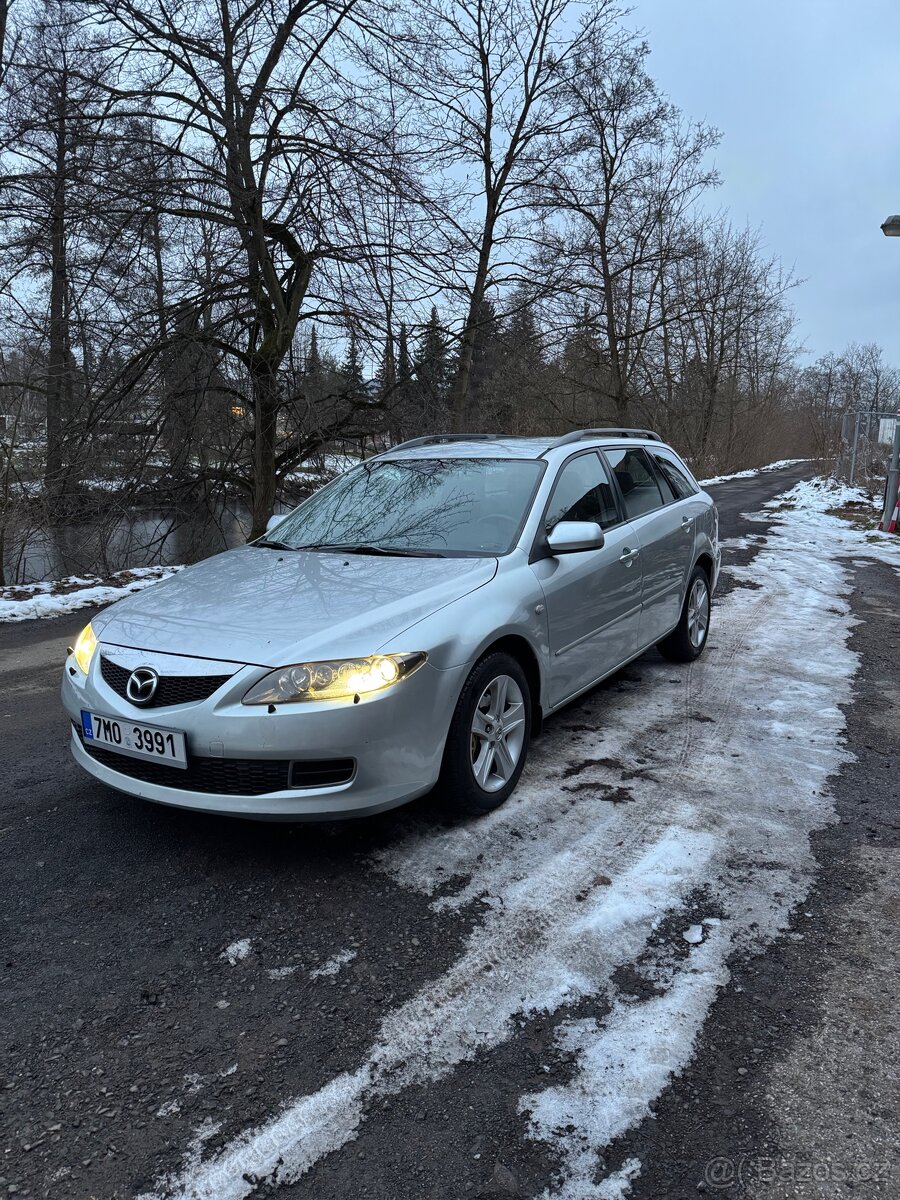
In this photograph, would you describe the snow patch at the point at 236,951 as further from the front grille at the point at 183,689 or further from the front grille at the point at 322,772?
the front grille at the point at 183,689

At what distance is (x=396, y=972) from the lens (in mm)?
2518

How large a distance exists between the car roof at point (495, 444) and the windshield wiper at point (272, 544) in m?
0.96

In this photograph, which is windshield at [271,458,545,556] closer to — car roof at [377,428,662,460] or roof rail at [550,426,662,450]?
car roof at [377,428,662,460]

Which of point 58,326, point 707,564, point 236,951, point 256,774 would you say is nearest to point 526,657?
point 256,774

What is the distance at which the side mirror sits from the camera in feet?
12.6

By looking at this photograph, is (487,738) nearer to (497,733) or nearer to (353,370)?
(497,733)

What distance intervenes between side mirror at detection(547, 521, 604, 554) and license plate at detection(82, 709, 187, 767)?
1.90 metres

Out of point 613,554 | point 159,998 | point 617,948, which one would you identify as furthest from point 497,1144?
point 613,554

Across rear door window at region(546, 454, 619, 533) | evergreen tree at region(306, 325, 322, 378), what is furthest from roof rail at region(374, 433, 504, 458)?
evergreen tree at region(306, 325, 322, 378)

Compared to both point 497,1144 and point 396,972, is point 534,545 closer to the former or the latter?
point 396,972

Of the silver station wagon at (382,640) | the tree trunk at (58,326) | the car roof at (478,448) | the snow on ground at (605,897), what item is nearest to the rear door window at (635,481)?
the silver station wagon at (382,640)

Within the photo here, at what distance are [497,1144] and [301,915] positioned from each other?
110cm

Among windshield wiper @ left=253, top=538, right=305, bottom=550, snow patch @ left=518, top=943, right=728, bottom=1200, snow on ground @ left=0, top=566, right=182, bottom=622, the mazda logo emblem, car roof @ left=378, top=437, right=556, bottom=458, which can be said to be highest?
car roof @ left=378, top=437, right=556, bottom=458

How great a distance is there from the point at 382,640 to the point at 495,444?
7.42 ft
